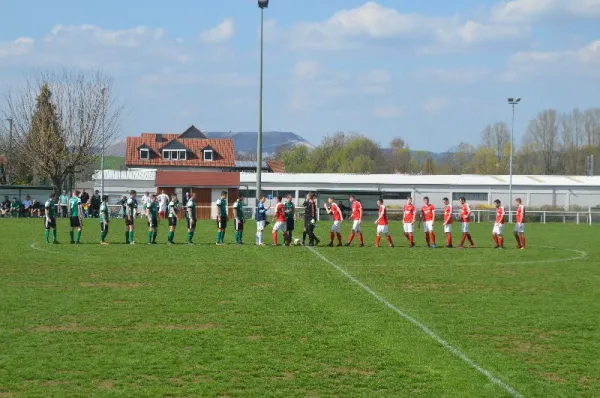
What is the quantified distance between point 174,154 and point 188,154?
4.88ft

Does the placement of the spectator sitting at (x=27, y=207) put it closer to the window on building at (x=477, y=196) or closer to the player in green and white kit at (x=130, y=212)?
the player in green and white kit at (x=130, y=212)

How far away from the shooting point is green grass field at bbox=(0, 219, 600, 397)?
9203 millimetres

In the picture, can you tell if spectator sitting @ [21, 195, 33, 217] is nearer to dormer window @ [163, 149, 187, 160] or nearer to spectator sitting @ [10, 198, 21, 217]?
spectator sitting @ [10, 198, 21, 217]

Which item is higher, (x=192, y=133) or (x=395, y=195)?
(x=192, y=133)

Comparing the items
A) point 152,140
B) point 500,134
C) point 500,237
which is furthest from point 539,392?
point 500,134

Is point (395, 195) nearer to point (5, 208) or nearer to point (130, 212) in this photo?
point (5, 208)

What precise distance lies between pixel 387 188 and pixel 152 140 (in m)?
34.8

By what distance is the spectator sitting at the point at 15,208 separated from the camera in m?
52.6

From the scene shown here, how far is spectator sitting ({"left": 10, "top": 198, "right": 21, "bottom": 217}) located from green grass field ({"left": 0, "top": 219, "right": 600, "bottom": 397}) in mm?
30131

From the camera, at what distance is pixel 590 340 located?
466 inches

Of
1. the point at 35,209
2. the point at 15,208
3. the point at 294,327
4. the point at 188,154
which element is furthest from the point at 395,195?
the point at 294,327

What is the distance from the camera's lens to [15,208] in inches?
2078

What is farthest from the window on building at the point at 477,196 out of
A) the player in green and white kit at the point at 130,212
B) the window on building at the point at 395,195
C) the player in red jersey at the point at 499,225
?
the player in green and white kit at the point at 130,212

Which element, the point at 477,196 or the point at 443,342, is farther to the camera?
the point at 477,196
